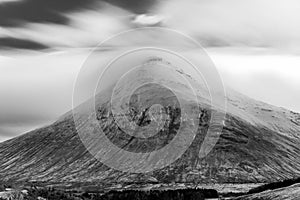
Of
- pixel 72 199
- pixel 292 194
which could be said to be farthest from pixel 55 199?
pixel 292 194

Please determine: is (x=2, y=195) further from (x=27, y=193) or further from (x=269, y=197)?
(x=269, y=197)

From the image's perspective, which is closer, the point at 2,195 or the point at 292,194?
the point at 2,195

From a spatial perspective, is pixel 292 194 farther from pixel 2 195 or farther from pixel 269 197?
pixel 2 195

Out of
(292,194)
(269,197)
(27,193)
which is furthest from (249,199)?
(27,193)

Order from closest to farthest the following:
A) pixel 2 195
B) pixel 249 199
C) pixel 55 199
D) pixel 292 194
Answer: pixel 2 195 → pixel 55 199 → pixel 292 194 → pixel 249 199

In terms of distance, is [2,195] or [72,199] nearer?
[2,195]

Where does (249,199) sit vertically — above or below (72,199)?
below

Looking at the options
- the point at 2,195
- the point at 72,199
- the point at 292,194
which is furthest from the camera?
the point at 292,194

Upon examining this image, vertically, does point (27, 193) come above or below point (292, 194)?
above

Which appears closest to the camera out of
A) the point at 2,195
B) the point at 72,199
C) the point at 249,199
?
the point at 2,195
